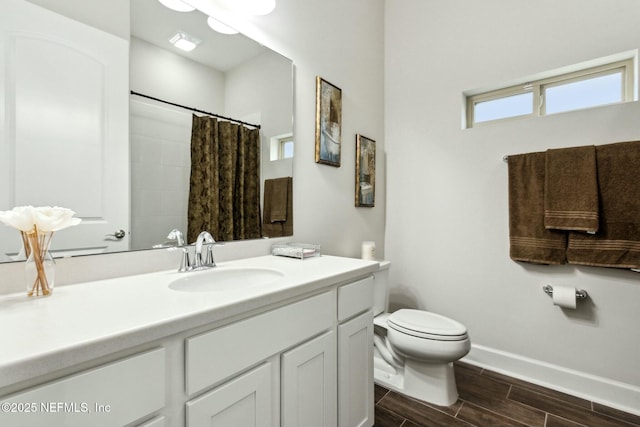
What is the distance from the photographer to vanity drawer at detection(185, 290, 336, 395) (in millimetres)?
697

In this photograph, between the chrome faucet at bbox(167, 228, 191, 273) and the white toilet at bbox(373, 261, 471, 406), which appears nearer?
the chrome faucet at bbox(167, 228, 191, 273)

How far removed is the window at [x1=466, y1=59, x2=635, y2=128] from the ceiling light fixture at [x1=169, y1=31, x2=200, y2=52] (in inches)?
74.4

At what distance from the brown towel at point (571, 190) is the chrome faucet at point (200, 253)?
186cm

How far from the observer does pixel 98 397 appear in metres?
0.55

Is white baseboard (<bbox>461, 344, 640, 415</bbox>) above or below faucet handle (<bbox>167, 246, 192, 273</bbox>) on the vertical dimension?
below

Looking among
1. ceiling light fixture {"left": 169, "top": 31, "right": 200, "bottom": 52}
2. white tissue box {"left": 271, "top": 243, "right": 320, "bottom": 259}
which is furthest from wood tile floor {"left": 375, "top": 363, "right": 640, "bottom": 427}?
ceiling light fixture {"left": 169, "top": 31, "right": 200, "bottom": 52}

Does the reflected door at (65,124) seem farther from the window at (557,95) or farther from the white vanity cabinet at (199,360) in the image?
the window at (557,95)

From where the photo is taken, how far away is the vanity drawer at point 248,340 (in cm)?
70

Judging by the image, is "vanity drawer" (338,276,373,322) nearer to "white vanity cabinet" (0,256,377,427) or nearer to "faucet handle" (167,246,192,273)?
"white vanity cabinet" (0,256,377,427)

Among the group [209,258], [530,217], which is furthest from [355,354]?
[530,217]

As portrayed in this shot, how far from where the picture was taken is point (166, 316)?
2.15 feet

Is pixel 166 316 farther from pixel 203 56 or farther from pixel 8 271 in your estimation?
pixel 203 56

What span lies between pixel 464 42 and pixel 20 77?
8.04ft

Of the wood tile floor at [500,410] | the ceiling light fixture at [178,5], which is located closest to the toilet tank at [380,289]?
the wood tile floor at [500,410]
